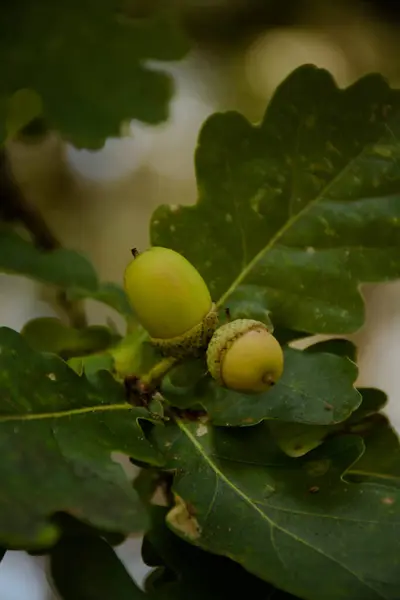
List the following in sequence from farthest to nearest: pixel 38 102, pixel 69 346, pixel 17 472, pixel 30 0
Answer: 1. pixel 30 0
2. pixel 38 102
3. pixel 69 346
4. pixel 17 472

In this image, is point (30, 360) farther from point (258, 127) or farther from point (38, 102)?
point (38, 102)

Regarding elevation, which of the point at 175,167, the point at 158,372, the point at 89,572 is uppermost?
the point at 158,372

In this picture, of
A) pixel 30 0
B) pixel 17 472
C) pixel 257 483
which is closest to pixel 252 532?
pixel 257 483

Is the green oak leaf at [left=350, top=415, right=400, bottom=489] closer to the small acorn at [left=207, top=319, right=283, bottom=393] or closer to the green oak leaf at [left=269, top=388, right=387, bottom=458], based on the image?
the green oak leaf at [left=269, top=388, right=387, bottom=458]

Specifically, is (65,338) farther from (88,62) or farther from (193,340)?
(88,62)

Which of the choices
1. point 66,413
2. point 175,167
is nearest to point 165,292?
point 66,413
